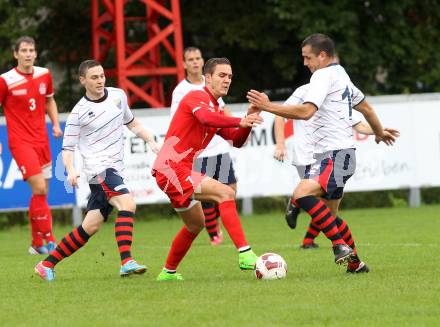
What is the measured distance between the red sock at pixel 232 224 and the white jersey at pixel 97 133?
136cm

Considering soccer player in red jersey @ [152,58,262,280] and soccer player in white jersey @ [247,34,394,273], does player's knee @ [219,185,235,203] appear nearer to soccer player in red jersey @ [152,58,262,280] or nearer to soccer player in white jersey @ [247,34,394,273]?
soccer player in red jersey @ [152,58,262,280]

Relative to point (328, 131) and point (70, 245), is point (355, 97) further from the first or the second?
point (70, 245)

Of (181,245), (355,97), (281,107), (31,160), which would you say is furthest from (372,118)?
(31,160)

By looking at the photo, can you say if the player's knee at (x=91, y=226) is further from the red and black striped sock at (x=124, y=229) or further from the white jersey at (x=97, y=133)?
the white jersey at (x=97, y=133)

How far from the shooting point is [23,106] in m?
13.3

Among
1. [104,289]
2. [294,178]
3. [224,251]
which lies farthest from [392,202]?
[104,289]

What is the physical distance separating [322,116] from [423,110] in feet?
30.9

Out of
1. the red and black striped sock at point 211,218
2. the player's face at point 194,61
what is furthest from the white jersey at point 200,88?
the red and black striped sock at point 211,218

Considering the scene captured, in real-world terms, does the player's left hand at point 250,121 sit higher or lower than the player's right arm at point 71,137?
higher

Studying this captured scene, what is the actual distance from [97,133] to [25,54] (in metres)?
3.28

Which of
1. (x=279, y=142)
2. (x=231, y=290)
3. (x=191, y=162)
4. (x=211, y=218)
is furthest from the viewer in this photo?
(x=211, y=218)

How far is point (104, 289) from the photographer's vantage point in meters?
9.07

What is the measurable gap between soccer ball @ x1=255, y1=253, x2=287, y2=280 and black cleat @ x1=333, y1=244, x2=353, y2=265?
447mm

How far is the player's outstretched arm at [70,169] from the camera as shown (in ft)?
32.2
